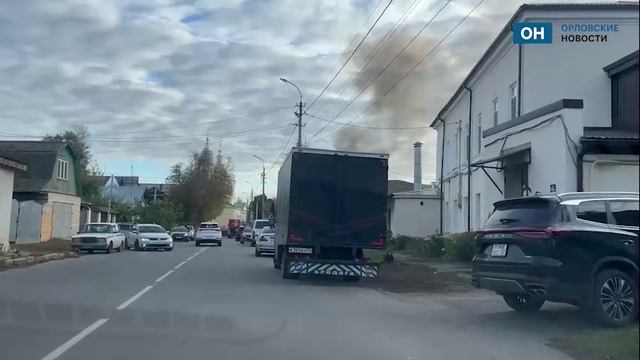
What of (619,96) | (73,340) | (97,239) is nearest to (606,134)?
(619,96)

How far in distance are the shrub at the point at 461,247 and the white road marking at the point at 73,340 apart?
50.6 feet

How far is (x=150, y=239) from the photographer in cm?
3662

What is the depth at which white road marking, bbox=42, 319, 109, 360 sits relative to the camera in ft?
25.7

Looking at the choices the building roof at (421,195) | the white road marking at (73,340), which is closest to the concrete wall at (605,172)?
the white road marking at (73,340)

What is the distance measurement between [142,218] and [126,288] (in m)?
57.2

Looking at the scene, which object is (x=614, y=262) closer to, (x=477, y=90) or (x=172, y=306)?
(x=172, y=306)

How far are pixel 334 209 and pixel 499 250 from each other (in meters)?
7.29

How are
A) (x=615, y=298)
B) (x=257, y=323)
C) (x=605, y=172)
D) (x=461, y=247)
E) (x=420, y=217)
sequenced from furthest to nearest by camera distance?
(x=420, y=217) < (x=461, y=247) < (x=605, y=172) < (x=257, y=323) < (x=615, y=298)

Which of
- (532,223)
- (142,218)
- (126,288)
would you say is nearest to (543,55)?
(532,223)

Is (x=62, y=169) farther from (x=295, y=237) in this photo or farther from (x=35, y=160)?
(x=295, y=237)

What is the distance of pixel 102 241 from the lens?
1282 inches

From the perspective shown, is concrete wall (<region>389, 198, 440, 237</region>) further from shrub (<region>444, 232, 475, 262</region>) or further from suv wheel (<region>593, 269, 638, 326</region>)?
suv wheel (<region>593, 269, 638, 326</region>)

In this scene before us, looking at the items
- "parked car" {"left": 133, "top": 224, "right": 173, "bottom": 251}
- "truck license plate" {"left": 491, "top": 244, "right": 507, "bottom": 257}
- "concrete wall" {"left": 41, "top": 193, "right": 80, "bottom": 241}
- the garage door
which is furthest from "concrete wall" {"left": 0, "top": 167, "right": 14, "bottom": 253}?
"truck license plate" {"left": 491, "top": 244, "right": 507, "bottom": 257}

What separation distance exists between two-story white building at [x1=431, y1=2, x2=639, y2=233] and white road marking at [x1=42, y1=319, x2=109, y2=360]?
9561 millimetres
